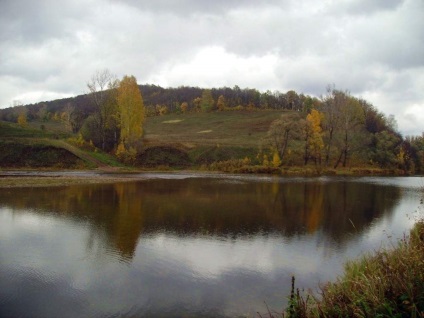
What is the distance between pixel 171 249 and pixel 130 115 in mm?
52827

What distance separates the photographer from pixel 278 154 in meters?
67.4

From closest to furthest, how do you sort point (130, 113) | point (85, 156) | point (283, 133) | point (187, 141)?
point (85, 156) < point (130, 113) < point (283, 133) < point (187, 141)

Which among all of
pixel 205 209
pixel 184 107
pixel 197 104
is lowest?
pixel 205 209

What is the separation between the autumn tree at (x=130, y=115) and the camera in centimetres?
6469

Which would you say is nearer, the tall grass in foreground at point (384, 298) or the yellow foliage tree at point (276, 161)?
the tall grass in foreground at point (384, 298)

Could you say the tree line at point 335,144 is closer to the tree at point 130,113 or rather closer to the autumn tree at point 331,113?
the autumn tree at point 331,113

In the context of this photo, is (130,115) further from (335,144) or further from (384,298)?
(384,298)

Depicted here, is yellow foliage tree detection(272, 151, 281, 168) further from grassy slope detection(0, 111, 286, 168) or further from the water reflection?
the water reflection

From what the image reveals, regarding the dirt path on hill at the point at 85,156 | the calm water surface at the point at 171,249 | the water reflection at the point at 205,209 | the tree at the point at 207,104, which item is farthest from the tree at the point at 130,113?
the tree at the point at 207,104

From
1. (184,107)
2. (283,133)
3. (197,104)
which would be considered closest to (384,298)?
(283,133)

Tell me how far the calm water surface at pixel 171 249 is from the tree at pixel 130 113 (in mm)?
36294

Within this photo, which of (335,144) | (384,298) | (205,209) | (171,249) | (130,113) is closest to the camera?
(384,298)

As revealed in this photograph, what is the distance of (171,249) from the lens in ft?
49.8

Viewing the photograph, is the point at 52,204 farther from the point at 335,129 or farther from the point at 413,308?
the point at 335,129
